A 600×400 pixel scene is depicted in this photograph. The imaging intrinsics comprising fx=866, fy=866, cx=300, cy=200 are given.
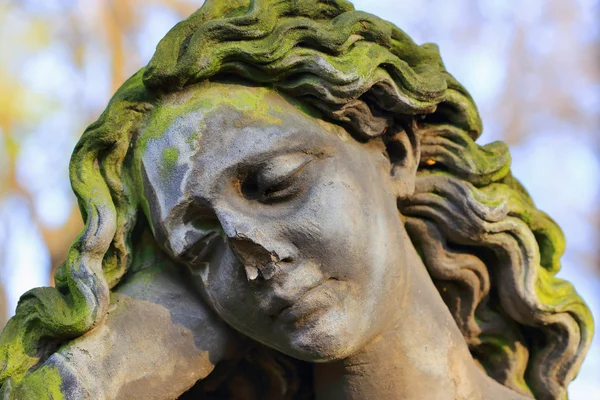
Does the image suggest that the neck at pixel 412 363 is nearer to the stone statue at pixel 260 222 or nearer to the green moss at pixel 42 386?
the stone statue at pixel 260 222

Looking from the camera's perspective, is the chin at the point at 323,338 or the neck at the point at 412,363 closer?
the chin at the point at 323,338

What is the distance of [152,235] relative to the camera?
2182 millimetres

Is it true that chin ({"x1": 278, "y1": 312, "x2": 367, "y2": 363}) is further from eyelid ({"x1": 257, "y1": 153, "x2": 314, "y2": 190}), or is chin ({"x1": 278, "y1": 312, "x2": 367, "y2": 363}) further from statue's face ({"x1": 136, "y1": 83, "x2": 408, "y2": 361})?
eyelid ({"x1": 257, "y1": 153, "x2": 314, "y2": 190})

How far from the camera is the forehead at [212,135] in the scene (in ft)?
6.53

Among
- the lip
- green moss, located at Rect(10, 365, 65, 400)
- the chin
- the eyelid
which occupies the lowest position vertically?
green moss, located at Rect(10, 365, 65, 400)

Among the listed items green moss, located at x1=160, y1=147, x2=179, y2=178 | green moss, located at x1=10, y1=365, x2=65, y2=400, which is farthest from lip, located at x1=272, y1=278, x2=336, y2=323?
green moss, located at x1=10, y1=365, x2=65, y2=400

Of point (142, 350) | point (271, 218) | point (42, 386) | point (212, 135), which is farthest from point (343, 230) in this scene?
point (42, 386)

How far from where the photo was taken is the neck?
7.09 feet

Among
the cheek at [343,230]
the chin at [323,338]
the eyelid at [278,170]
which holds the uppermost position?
the eyelid at [278,170]

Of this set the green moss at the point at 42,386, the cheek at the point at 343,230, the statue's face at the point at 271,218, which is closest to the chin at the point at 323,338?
the statue's face at the point at 271,218

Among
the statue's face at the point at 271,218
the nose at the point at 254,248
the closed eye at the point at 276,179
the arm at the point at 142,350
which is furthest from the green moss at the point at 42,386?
the closed eye at the point at 276,179

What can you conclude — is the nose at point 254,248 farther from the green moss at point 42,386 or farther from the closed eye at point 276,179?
the green moss at point 42,386

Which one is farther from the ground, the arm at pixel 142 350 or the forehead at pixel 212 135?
the forehead at pixel 212 135

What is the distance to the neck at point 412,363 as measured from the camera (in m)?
2.16
